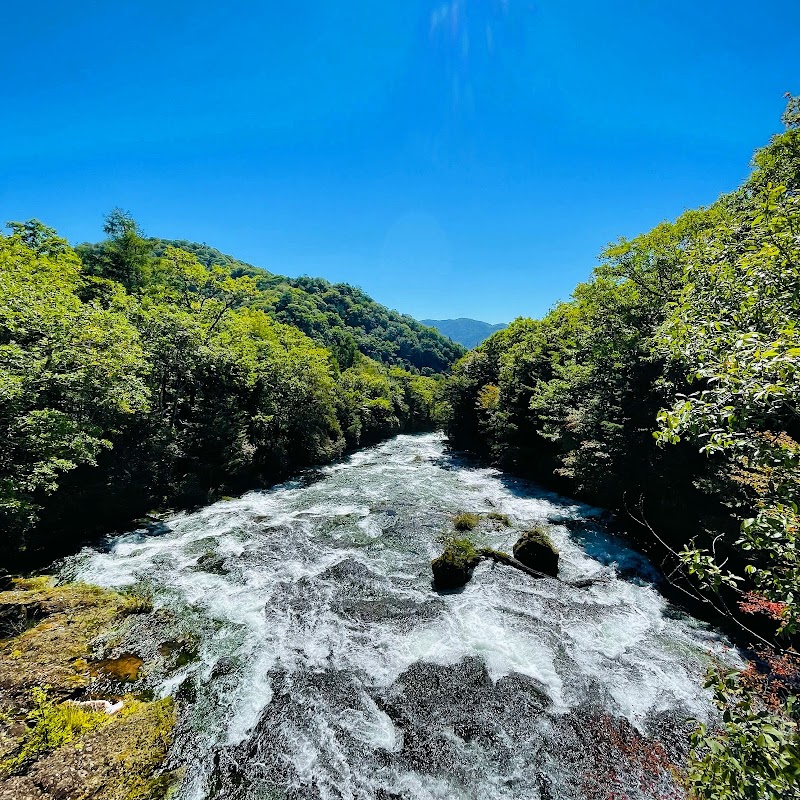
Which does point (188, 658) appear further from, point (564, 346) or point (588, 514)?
point (564, 346)

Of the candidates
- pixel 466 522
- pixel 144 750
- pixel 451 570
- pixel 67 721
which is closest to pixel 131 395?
pixel 67 721

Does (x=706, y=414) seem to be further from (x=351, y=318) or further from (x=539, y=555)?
(x=351, y=318)

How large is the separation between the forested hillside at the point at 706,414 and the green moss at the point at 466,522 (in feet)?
19.5

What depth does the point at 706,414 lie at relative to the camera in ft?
14.5

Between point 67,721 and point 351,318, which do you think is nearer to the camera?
point 67,721

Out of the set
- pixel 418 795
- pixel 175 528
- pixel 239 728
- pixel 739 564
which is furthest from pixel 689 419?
pixel 175 528

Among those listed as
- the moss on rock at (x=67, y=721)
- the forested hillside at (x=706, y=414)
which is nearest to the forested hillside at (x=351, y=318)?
the forested hillside at (x=706, y=414)

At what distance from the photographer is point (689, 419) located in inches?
178

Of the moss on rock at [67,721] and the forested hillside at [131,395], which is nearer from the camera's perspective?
the moss on rock at [67,721]

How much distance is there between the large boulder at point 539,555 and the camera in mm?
14734

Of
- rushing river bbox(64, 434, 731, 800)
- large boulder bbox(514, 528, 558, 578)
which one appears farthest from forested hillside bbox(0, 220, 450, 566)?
large boulder bbox(514, 528, 558, 578)

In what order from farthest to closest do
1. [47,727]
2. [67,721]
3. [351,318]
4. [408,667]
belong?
[351,318], [408,667], [67,721], [47,727]

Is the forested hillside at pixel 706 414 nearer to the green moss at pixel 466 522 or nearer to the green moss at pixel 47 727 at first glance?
the green moss at pixel 466 522

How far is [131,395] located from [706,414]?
20560 millimetres
